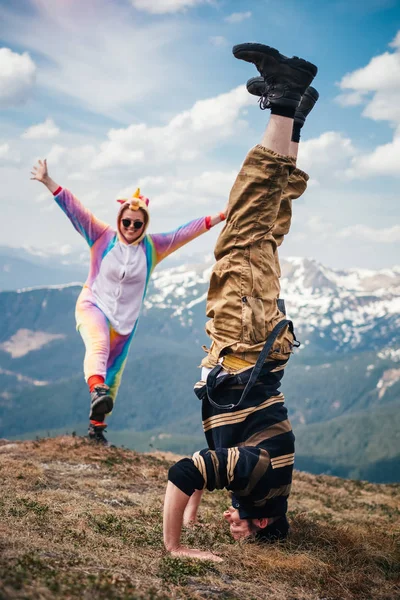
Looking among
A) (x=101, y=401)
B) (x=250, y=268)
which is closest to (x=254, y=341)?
(x=250, y=268)

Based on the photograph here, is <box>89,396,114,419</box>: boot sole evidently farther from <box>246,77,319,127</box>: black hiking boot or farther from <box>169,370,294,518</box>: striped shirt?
<box>246,77,319,127</box>: black hiking boot

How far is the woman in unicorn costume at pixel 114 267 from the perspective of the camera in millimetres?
11727

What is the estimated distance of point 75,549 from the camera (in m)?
4.82

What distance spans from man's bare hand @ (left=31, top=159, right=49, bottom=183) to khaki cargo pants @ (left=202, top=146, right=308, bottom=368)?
21.9ft

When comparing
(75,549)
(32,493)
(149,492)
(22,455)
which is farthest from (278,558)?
(22,455)

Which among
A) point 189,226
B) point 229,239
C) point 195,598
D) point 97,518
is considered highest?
point 189,226

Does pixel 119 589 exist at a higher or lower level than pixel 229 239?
lower

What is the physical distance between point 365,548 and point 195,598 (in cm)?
269

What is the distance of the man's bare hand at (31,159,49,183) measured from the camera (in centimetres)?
1141

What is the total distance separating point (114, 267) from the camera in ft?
39.2

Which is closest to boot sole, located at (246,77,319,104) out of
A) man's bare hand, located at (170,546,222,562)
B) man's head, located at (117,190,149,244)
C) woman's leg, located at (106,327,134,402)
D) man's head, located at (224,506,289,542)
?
man's head, located at (224,506,289,542)

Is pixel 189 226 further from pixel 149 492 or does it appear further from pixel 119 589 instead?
pixel 119 589

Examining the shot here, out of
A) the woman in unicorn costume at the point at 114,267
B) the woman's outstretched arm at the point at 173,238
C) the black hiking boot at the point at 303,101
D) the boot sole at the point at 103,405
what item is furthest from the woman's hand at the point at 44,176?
the black hiking boot at the point at 303,101

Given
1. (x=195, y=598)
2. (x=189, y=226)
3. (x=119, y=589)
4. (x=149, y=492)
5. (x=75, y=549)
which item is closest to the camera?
(x=119, y=589)
